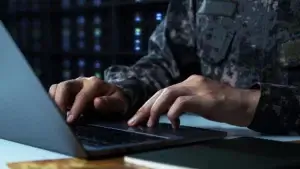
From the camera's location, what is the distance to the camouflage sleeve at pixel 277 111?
2.94ft

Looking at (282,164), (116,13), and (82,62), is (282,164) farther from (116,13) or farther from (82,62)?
(82,62)

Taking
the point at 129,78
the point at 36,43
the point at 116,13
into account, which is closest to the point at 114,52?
the point at 116,13

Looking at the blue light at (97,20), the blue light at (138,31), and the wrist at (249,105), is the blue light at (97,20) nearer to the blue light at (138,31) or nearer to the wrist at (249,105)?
the blue light at (138,31)

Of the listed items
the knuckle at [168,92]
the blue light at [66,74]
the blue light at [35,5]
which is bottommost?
the blue light at [66,74]

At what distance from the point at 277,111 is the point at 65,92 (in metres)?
0.36

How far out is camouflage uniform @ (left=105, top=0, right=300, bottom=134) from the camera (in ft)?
3.96

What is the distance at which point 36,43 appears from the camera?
377 cm

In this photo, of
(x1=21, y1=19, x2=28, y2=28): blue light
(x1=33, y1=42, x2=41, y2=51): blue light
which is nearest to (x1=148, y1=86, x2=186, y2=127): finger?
(x1=33, y1=42, x2=41, y2=51): blue light

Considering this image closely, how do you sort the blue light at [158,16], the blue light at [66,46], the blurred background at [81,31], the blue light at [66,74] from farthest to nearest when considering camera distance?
the blue light at [66,74] < the blue light at [66,46] < the blurred background at [81,31] < the blue light at [158,16]

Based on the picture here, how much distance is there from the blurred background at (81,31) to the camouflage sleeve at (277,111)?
5.92ft

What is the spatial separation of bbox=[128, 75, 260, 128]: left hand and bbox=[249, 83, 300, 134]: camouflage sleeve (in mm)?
12

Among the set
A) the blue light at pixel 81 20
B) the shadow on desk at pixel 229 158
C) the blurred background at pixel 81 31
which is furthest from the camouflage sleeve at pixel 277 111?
the blue light at pixel 81 20

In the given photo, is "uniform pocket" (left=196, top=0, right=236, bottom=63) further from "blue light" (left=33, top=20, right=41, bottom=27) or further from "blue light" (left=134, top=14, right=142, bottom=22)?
"blue light" (left=33, top=20, right=41, bottom=27)

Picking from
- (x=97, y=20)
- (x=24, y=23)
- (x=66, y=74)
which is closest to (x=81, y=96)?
(x=97, y=20)
